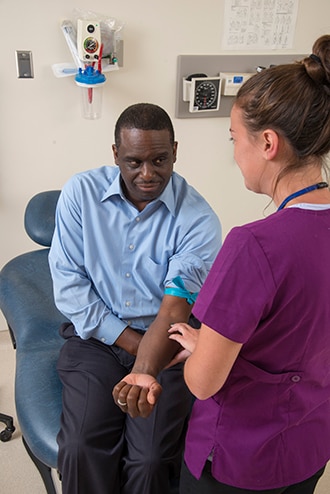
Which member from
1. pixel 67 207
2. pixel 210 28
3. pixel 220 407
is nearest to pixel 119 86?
pixel 210 28

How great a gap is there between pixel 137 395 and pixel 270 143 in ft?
2.24

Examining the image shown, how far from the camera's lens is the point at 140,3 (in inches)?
85.2

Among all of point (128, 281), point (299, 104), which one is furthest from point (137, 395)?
point (299, 104)

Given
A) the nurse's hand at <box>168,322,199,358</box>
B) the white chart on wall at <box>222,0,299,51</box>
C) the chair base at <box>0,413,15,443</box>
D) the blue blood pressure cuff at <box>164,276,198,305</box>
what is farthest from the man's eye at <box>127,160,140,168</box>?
the white chart on wall at <box>222,0,299,51</box>

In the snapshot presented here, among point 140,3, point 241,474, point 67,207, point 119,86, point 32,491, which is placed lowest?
point 32,491

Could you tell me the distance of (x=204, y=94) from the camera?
239cm

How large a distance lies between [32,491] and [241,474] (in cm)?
113

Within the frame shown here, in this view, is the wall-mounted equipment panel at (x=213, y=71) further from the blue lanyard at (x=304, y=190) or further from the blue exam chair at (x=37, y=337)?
the blue lanyard at (x=304, y=190)

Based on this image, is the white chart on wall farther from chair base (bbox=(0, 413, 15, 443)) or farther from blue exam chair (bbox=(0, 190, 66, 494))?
chair base (bbox=(0, 413, 15, 443))

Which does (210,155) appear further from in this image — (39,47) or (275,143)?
(275,143)

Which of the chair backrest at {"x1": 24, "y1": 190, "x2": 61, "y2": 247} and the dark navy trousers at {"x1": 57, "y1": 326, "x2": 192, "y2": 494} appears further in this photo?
the chair backrest at {"x1": 24, "y1": 190, "x2": 61, "y2": 247}

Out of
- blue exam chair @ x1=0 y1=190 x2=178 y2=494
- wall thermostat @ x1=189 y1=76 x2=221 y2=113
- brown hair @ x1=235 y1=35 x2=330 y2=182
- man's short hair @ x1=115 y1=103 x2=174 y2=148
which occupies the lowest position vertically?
blue exam chair @ x1=0 y1=190 x2=178 y2=494

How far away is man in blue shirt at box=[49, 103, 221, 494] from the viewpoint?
4.17ft

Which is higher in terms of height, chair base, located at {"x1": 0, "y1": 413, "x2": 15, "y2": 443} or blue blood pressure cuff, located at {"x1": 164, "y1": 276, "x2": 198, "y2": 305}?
blue blood pressure cuff, located at {"x1": 164, "y1": 276, "x2": 198, "y2": 305}
